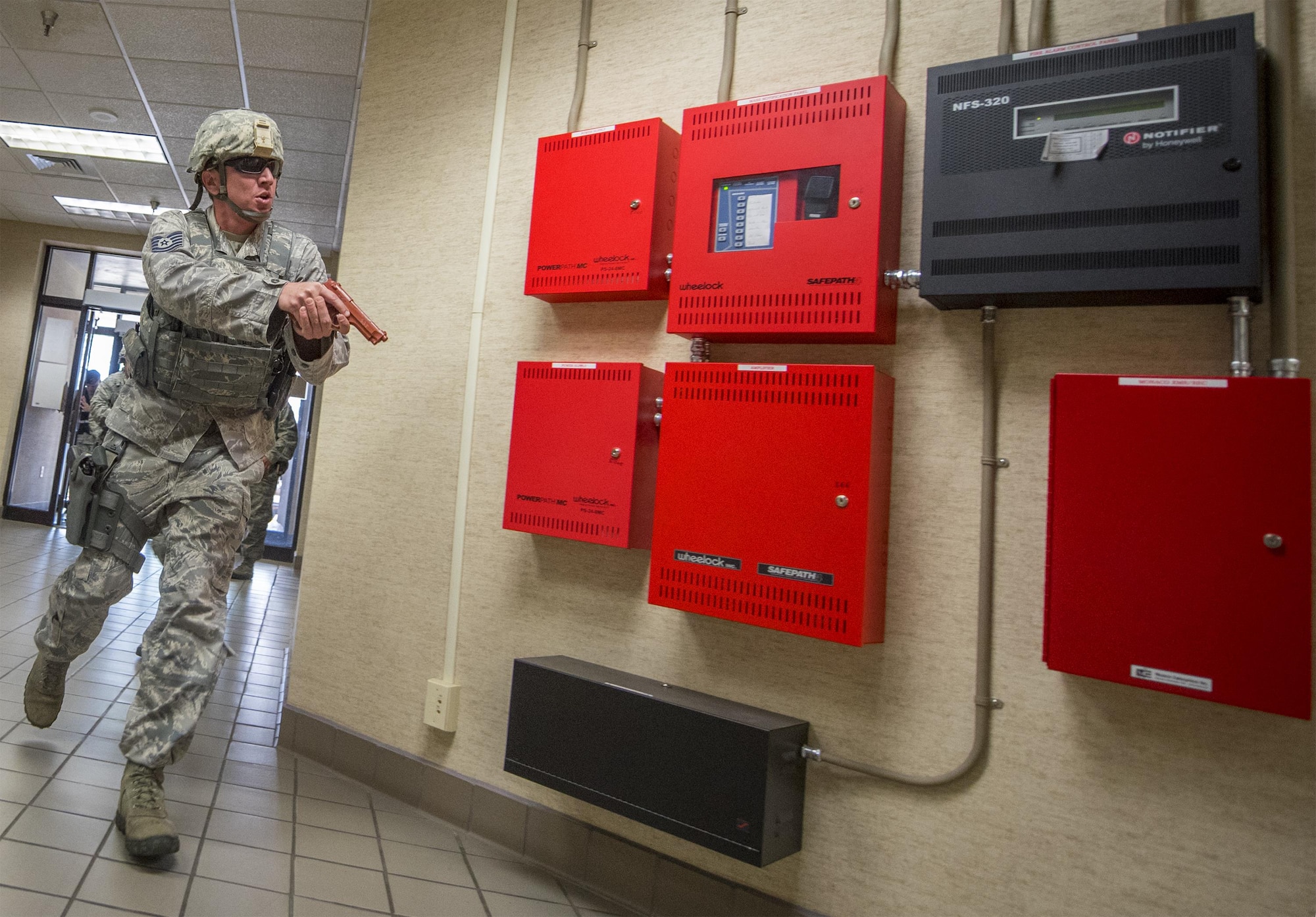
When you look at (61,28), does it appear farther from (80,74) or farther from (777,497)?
(777,497)

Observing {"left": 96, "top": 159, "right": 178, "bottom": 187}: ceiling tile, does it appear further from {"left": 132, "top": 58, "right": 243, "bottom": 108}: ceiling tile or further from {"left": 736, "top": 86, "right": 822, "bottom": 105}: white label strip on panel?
{"left": 736, "top": 86, "right": 822, "bottom": 105}: white label strip on panel

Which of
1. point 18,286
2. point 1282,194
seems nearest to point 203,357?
point 1282,194

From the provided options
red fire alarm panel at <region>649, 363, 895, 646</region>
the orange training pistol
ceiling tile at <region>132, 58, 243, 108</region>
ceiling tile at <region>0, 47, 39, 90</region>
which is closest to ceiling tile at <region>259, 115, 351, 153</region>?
ceiling tile at <region>132, 58, 243, 108</region>

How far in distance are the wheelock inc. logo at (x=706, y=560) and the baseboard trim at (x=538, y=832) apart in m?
0.65

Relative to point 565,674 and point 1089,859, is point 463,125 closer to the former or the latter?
point 565,674

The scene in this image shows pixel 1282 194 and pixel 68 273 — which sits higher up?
pixel 68 273

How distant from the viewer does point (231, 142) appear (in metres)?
1.94

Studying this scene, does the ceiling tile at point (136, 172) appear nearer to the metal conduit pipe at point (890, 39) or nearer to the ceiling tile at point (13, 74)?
the ceiling tile at point (13, 74)

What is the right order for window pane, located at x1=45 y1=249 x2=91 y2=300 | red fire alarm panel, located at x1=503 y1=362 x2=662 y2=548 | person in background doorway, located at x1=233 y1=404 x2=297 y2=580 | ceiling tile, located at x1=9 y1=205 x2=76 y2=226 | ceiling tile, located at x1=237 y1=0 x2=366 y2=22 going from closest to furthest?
red fire alarm panel, located at x1=503 y1=362 x2=662 y2=548 → ceiling tile, located at x1=237 y1=0 x2=366 y2=22 → person in background doorway, located at x1=233 y1=404 x2=297 y2=580 → ceiling tile, located at x1=9 y1=205 x2=76 y2=226 → window pane, located at x1=45 y1=249 x2=91 y2=300

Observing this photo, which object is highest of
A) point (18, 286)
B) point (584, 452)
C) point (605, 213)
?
point (18, 286)

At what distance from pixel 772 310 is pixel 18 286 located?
354 inches

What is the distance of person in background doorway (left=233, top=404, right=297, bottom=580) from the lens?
4.15 metres

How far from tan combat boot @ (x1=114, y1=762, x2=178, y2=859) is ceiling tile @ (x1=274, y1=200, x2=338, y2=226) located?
18.2 feet

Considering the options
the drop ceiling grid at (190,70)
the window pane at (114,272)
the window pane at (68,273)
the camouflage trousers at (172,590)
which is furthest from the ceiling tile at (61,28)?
the window pane at (68,273)
